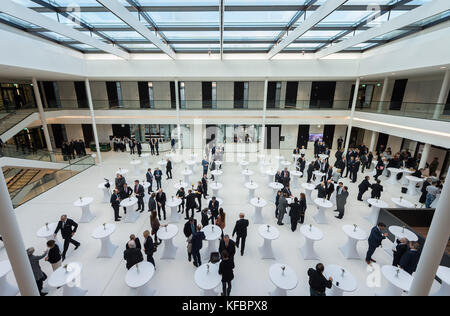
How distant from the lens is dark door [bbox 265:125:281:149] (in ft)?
69.4

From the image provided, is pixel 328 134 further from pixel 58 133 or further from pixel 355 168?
pixel 58 133

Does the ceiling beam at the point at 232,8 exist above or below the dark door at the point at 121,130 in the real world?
above

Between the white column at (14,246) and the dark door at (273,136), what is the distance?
1987cm

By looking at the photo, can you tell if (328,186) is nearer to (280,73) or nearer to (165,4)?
(280,73)

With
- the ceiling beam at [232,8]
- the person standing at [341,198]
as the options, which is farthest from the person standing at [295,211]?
the ceiling beam at [232,8]

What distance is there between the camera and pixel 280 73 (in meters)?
15.5

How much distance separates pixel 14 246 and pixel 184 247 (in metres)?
5.20

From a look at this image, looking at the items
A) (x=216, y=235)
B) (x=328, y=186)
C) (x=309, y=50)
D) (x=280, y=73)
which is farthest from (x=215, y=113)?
(x=216, y=235)

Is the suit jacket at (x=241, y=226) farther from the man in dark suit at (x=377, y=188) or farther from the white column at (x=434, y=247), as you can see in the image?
the man in dark suit at (x=377, y=188)

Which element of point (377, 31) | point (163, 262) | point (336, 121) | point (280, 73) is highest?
point (377, 31)

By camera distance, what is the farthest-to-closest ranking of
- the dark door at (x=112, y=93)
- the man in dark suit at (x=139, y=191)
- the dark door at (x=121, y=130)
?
1. the dark door at (x=121, y=130)
2. the dark door at (x=112, y=93)
3. the man in dark suit at (x=139, y=191)

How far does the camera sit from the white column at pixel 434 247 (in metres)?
2.17

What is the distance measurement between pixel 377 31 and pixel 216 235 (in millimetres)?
11423

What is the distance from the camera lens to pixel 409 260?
17.1 feet
